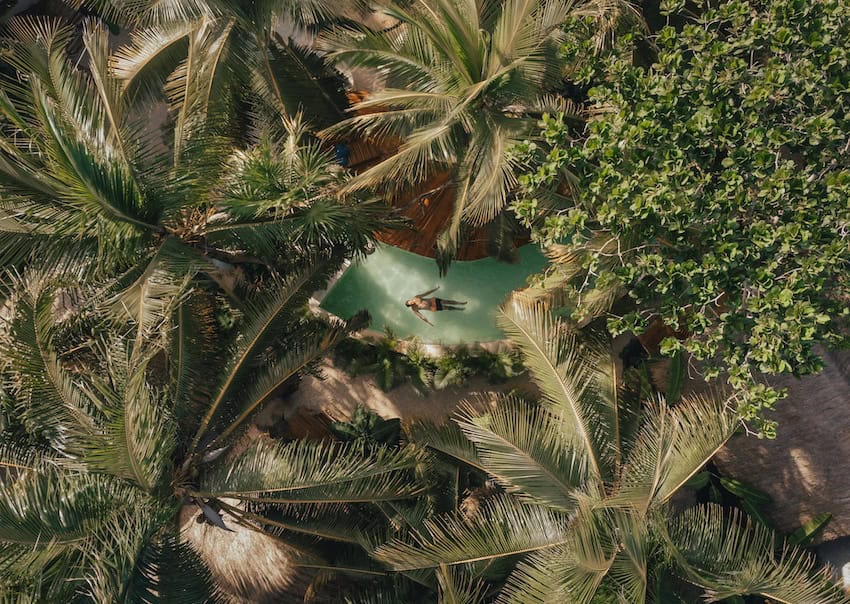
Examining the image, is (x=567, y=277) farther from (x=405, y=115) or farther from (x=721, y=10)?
(x=721, y=10)

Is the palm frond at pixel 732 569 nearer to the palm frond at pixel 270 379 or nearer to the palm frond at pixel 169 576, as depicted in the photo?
the palm frond at pixel 270 379

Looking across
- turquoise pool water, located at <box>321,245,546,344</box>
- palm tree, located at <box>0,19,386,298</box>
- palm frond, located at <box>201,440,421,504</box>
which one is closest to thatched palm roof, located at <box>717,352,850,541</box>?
turquoise pool water, located at <box>321,245,546,344</box>

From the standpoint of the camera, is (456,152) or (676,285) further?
(456,152)

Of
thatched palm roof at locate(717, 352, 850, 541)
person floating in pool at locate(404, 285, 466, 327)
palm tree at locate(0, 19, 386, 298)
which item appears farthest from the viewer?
person floating in pool at locate(404, 285, 466, 327)

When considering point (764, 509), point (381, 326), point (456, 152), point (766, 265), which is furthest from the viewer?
point (381, 326)

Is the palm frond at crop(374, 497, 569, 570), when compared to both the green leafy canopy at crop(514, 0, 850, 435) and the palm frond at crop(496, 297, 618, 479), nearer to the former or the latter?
the palm frond at crop(496, 297, 618, 479)

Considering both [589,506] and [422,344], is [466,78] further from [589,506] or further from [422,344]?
[422,344]

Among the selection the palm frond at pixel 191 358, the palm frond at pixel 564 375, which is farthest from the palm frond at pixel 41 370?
the palm frond at pixel 564 375

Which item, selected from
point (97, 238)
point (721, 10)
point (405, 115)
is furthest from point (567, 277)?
point (97, 238)

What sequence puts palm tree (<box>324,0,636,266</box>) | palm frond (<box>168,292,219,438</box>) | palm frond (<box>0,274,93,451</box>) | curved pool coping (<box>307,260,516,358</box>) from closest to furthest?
palm tree (<box>324,0,636,266</box>), palm frond (<box>0,274,93,451</box>), palm frond (<box>168,292,219,438</box>), curved pool coping (<box>307,260,516,358</box>)
